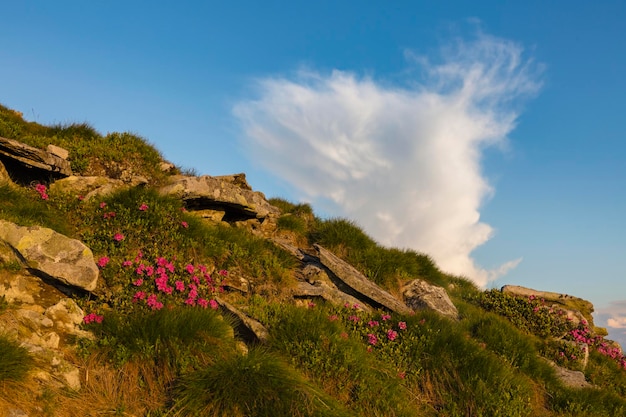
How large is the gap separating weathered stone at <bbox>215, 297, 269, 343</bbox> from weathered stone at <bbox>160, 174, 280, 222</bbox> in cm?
443

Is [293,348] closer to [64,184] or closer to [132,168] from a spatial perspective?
[64,184]

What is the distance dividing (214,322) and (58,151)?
820 cm

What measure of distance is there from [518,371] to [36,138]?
14705 millimetres

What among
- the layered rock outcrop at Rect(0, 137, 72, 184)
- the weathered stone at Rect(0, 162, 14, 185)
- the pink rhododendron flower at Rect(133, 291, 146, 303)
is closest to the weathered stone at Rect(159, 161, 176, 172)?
the layered rock outcrop at Rect(0, 137, 72, 184)

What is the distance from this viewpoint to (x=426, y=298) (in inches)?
472

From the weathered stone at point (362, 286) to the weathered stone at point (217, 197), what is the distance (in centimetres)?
317

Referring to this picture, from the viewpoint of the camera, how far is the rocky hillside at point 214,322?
600cm

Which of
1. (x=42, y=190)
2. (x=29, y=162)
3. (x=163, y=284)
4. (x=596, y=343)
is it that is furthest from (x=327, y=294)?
(x=596, y=343)

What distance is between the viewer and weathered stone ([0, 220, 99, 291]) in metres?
7.01

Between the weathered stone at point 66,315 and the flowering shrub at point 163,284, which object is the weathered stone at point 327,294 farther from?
the weathered stone at point 66,315

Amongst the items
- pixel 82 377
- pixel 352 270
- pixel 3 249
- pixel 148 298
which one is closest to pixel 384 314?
pixel 352 270

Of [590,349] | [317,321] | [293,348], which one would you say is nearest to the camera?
[293,348]

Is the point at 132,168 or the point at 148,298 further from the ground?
the point at 132,168

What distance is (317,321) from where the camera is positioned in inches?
317
